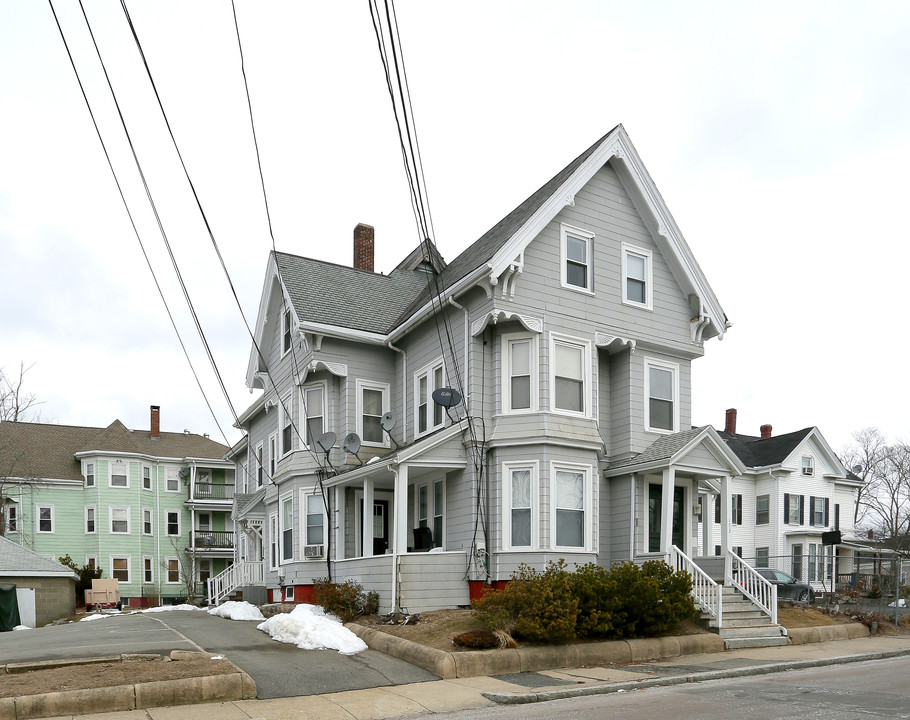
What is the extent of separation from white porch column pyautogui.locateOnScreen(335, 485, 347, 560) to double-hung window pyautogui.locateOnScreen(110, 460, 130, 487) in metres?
33.5

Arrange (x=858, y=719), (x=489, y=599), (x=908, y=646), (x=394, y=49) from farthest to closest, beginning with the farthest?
(x=908, y=646), (x=489, y=599), (x=394, y=49), (x=858, y=719)

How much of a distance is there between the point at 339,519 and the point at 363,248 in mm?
11236

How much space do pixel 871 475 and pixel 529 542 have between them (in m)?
60.8

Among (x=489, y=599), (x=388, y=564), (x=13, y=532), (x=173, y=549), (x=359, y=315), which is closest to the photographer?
(x=489, y=599)

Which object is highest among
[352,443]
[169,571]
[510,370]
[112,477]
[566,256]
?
[566,256]

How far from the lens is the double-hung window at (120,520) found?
5028 cm

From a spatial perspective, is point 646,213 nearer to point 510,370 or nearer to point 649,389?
point 649,389

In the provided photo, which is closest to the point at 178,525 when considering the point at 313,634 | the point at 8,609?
the point at 8,609

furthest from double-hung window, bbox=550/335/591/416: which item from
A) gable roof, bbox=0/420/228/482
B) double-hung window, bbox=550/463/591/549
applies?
gable roof, bbox=0/420/228/482

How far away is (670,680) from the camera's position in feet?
43.0

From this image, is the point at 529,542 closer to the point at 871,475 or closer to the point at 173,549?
the point at 173,549

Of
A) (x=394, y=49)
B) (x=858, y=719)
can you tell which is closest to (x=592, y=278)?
(x=394, y=49)

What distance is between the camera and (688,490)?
20.9 m

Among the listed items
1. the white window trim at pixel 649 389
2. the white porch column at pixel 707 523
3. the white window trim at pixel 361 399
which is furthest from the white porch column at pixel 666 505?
the white window trim at pixel 361 399
